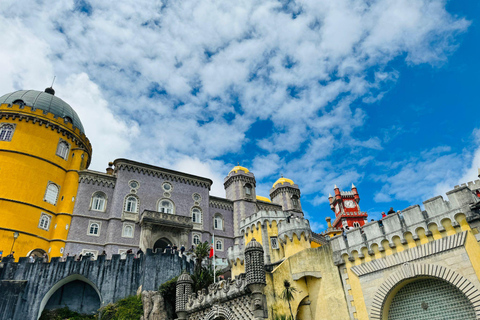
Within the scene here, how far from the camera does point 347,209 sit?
63156 mm

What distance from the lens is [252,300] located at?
16719mm

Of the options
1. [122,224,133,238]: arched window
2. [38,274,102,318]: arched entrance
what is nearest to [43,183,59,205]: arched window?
[122,224,133,238]: arched window

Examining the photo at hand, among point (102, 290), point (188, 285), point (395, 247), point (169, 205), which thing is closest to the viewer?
point (395, 247)

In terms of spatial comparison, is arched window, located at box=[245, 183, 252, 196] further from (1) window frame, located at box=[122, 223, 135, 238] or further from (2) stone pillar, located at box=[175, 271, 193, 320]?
(2) stone pillar, located at box=[175, 271, 193, 320]

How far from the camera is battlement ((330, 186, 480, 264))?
562 inches

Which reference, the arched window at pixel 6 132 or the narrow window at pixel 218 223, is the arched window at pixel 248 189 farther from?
the arched window at pixel 6 132

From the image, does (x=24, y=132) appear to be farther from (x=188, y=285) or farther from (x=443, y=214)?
(x=443, y=214)

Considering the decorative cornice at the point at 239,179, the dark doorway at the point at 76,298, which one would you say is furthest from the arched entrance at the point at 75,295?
the decorative cornice at the point at 239,179

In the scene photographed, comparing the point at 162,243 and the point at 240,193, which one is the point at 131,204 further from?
the point at 240,193

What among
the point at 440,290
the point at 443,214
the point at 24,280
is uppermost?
the point at 24,280

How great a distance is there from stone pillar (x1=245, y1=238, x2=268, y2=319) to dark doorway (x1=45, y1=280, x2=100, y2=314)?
15.6m

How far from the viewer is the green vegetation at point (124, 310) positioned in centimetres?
2409

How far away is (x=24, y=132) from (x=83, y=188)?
7979 millimetres

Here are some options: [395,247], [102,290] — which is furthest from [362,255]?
[102,290]
